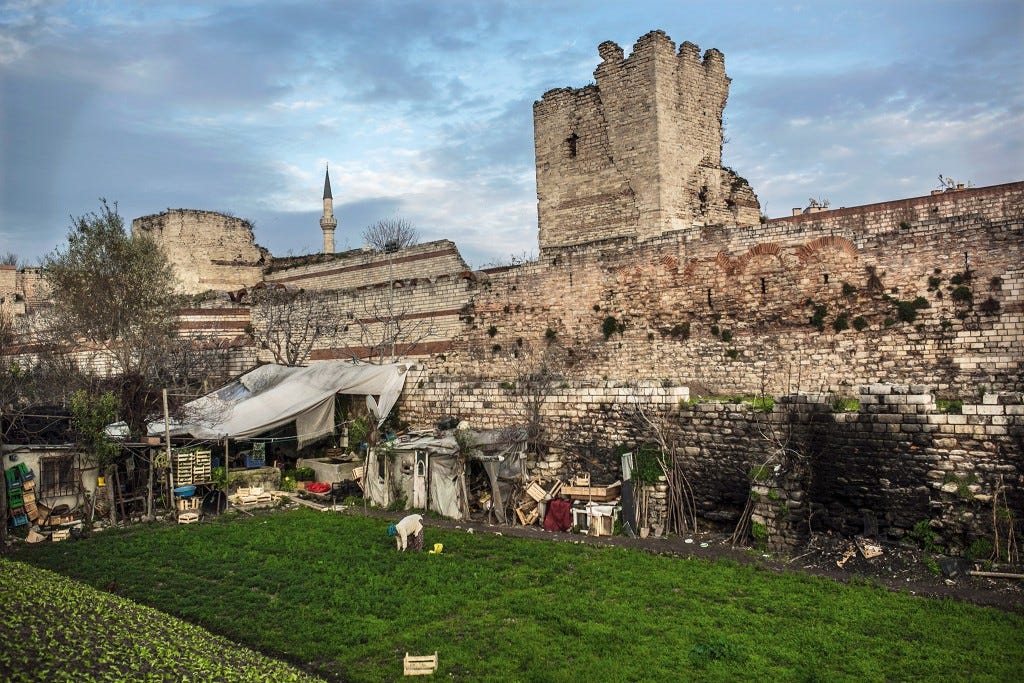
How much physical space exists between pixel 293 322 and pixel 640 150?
13.4 m

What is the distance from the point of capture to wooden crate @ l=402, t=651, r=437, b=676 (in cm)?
628

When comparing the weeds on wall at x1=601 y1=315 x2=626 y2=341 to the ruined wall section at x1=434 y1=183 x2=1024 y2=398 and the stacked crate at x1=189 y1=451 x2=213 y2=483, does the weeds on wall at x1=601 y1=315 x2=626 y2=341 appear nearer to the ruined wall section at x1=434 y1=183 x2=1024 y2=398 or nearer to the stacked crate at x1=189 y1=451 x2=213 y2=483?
the ruined wall section at x1=434 y1=183 x2=1024 y2=398

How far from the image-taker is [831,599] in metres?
7.70

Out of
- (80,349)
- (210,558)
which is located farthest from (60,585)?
(80,349)

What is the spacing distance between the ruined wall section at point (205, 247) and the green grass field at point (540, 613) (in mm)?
22066

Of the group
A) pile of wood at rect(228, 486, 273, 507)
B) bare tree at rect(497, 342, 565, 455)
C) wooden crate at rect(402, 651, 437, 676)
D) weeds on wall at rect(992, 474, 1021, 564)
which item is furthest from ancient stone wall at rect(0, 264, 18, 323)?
weeds on wall at rect(992, 474, 1021, 564)

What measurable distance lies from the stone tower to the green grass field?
11.2 metres

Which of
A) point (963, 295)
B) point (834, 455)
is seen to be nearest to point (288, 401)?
point (834, 455)

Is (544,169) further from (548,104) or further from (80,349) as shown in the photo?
(80,349)

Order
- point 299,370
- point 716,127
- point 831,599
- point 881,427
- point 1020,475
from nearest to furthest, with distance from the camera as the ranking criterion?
point 831,599, point 1020,475, point 881,427, point 299,370, point 716,127

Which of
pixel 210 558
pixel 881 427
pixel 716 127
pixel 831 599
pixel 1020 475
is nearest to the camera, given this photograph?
pixel 831 599

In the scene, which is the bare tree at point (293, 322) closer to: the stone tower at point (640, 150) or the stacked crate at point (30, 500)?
the stone tower at point (640, 150)

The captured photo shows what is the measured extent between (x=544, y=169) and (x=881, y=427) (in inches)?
541

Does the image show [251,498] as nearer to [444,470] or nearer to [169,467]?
[169,467]
